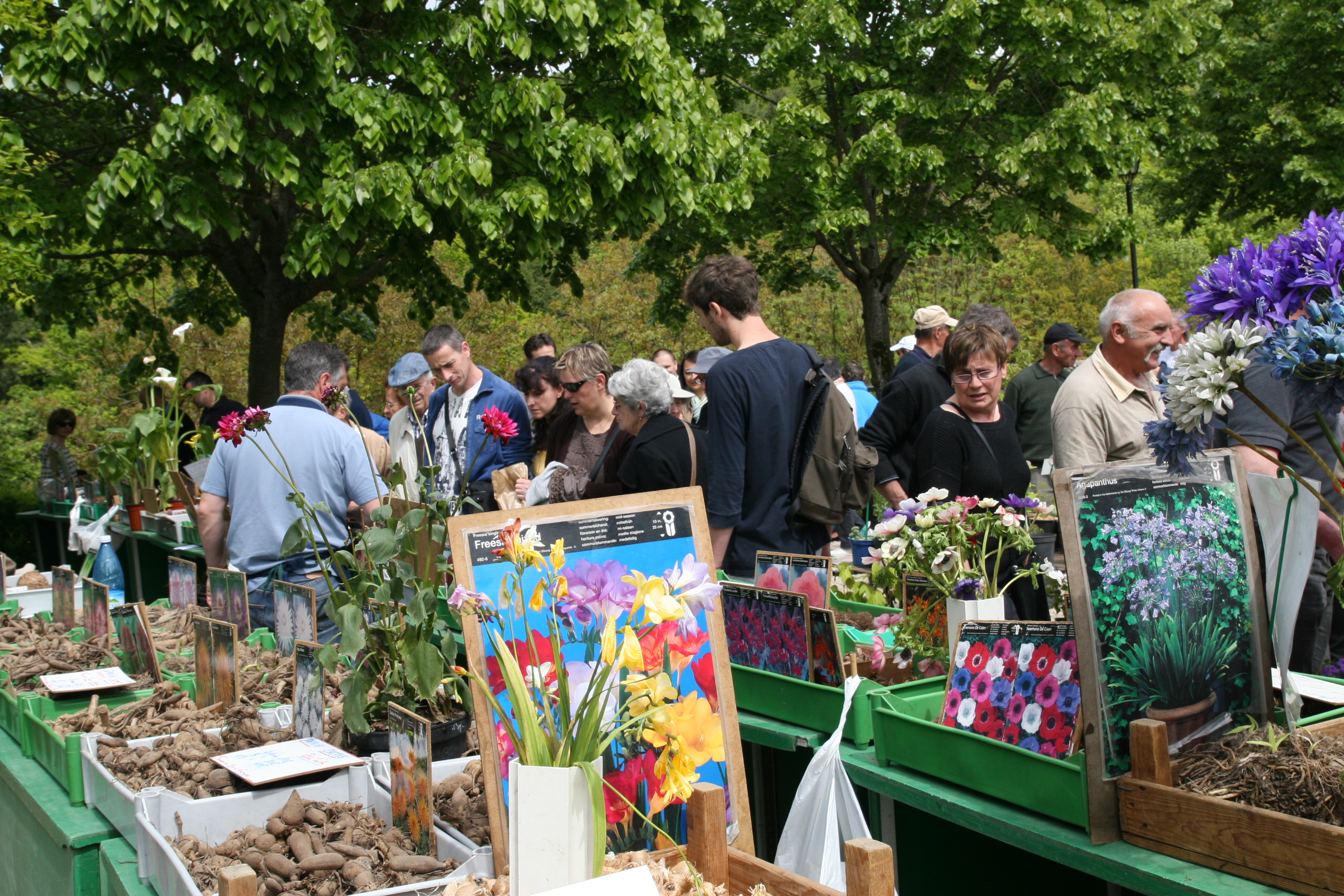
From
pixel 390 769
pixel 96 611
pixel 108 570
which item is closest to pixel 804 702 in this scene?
pixel 390 769

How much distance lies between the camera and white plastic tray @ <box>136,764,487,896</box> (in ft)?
5.50

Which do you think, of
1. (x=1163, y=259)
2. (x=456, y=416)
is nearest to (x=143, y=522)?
(x=456, y=416)

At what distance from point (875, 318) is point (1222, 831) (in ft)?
48.0

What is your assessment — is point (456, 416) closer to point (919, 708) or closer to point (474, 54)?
point (919, 708)

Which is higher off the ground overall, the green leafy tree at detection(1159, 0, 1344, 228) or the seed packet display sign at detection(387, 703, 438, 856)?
the green leafy tree at detection(1159, 0, 1344, 228)

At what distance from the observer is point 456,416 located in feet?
17.5

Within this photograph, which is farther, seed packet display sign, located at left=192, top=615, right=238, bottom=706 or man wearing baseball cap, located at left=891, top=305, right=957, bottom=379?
man wearing baseball cap, located at left=891, top=305, right=957, bottom=379

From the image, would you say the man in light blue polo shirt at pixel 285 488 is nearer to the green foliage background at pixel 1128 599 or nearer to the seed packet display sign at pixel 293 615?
the seed packet display sign at pixel 293 615

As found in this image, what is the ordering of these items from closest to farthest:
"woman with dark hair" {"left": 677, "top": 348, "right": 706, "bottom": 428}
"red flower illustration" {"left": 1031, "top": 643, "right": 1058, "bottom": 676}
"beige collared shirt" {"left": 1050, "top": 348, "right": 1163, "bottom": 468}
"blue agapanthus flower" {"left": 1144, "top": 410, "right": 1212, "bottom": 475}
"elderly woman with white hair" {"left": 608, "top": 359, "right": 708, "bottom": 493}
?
1. "blue agapanthus flower" {"left": 1144, "top": 410, "right": 1212, "bottom": 475}
2. "red flower illustration" {"left": 1031, "top": 643, "right": 1058, "bottom": 676}
3. "beige collared shirt" {"left": 1050, "top": 348, "right": 1163, "bottom": 468}
4. "elderly woman with white hair" {"left": 608, "top": 359, "right": 708, "bottom": 493}
5. "woman with dark hair" {"left": 677, "top": 348, "right": 706, "bottom": 428}

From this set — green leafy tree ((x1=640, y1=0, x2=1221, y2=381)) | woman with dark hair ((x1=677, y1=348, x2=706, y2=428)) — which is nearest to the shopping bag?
woman with dark hair ((x1=677, y1=348, x2=706, y2=428))

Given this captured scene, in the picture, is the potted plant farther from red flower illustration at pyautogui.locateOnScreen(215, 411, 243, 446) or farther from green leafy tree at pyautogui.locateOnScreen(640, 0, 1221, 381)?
green leafy tree at pyautogui.locateOnScreen(640, 0, 1221, 381)

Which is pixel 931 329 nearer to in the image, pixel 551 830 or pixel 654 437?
pixel 654 437

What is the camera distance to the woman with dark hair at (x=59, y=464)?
9.56 metres

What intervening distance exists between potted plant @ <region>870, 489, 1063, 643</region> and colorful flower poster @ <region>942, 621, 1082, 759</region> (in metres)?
0.29
